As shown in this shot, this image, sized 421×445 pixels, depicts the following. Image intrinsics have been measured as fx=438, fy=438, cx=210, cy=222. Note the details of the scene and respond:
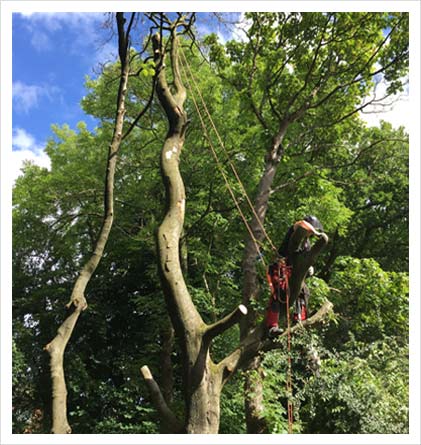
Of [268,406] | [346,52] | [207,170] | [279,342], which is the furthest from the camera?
[207,170]

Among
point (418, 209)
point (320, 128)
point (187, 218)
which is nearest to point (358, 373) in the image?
point (418, 209)

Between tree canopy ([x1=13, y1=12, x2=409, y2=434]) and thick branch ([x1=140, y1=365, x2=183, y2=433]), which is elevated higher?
tree canopy ([x1=13, y1=12, x2=409, y2=434])

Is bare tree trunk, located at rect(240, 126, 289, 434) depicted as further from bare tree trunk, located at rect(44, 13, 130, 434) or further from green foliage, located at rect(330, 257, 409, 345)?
bare tree trunk, located at rect(44, 13, 130, 434)

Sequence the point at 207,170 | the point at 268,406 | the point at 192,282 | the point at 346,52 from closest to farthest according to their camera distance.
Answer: the point at 268,406 → the point at 346,52 → the point at 207,170 → the point at 192,282

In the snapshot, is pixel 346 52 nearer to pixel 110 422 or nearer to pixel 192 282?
pixel 192 282

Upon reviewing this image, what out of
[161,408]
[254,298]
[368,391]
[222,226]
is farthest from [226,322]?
[222,226]

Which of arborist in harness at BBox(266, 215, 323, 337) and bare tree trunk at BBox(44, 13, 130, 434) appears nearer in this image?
bare tree trunk at BBox(44, 13, 130, 434)

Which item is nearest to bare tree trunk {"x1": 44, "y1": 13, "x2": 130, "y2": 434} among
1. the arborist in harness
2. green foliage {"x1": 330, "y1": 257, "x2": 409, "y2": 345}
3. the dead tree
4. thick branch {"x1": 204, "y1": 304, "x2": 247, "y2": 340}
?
the dead tree

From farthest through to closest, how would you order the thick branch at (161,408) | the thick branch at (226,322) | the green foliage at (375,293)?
the green foliage at (375,293)
the thick branch at (161,408)
the thick branch at (226,322)

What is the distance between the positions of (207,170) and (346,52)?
3637mm

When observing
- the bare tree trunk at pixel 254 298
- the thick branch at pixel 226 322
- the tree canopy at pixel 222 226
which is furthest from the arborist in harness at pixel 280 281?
the bare tree trunk at pixel 254 298

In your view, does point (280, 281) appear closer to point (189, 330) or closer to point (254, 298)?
point (189, 330)

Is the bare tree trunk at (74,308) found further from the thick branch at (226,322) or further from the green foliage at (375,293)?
the green foliage at (375,293)

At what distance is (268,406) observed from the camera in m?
7.44
